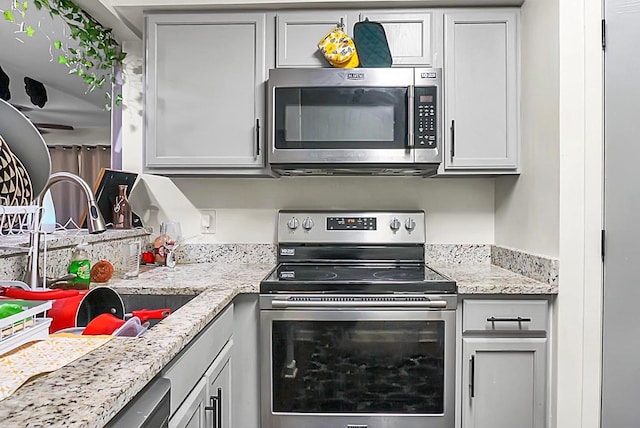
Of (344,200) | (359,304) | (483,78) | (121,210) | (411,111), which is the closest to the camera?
(359,304)

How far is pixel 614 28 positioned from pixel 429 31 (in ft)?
2.39

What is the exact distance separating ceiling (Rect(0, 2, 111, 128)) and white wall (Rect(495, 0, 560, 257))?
1942 mm

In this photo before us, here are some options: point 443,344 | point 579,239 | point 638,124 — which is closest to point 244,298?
point 443,344

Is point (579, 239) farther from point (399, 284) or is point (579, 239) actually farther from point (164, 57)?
point (164, 57)

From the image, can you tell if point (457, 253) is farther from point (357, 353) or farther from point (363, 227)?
A: point (357, 353)

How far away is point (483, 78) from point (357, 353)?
1.30m

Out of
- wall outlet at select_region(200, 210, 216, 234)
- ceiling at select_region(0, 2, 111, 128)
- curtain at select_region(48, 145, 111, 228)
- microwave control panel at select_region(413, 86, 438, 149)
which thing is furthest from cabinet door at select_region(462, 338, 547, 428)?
→ ceiling at select_region(0, 2, 111, 128)

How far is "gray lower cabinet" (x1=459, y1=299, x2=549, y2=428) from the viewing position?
1.86 metres

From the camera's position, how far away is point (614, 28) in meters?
1.66

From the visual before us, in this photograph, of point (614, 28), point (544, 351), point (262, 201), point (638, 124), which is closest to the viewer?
point (638, 124)

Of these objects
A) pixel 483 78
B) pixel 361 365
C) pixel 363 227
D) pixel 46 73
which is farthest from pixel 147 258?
pixel 483 78

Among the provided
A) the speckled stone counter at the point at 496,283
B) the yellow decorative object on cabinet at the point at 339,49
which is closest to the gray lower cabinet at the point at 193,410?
the speckled stone counter at the point at 496,283

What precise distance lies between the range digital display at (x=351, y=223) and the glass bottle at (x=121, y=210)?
0.97 metres

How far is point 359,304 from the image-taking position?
186 centimetres
